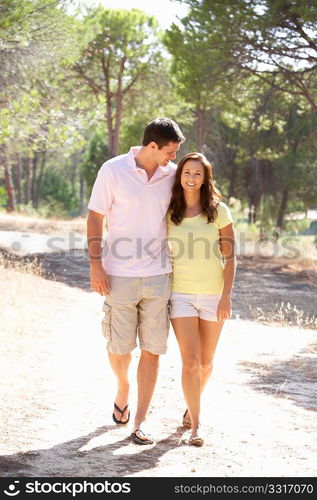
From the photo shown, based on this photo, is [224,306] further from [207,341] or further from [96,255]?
[96,255]

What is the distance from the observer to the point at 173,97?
26.9 m

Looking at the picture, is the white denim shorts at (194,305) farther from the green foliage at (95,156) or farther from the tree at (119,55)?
the green foliage at (95,156)

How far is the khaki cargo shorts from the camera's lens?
4.93m

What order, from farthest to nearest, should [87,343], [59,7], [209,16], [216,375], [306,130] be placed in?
[306,130]
[209,16]
[59,7]
[87,343]
[216,375]

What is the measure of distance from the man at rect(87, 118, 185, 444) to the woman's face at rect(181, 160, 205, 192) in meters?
0.11

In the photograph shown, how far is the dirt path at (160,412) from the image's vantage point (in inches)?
178

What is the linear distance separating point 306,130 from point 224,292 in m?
28.0

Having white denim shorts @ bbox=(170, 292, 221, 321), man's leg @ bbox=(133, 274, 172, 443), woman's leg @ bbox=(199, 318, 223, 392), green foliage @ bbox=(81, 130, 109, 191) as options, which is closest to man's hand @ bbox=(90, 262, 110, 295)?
man's leg @ bbox=(133, 274, 172, 443)

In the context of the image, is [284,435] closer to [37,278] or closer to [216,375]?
[216,375]

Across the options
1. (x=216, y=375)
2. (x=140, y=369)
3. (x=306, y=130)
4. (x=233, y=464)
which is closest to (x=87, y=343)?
(x=216, y=375)

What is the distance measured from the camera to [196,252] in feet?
16.5

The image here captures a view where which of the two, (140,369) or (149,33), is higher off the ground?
(149,33)

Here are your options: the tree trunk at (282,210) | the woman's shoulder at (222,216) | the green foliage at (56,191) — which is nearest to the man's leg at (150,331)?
the woman's shoulder at (222,216)

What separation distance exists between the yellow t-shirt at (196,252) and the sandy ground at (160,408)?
0.98m
